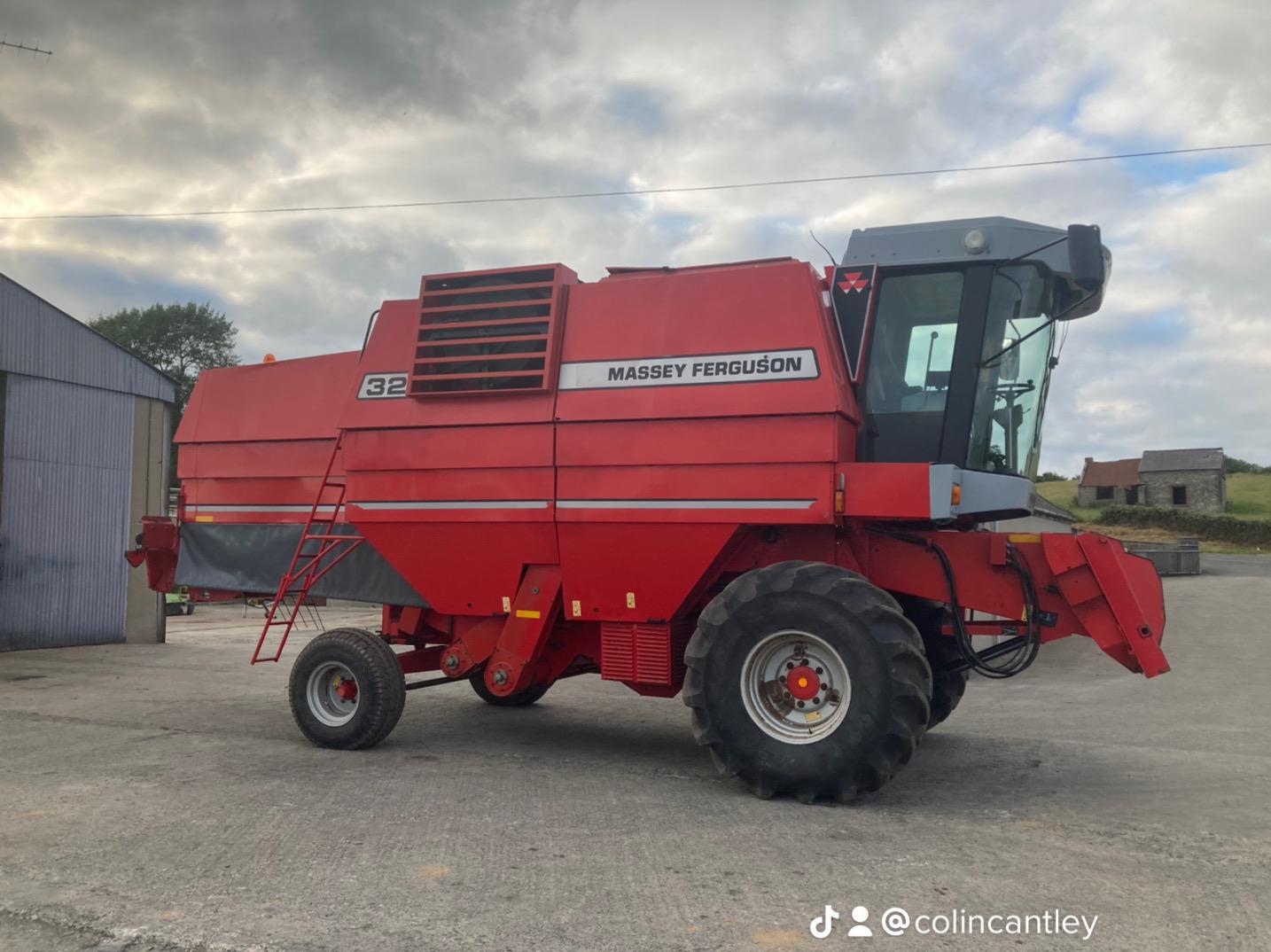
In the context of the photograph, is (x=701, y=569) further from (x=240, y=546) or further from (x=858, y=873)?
(x=240, y=546)

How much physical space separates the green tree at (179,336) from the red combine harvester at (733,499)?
47.1 metres

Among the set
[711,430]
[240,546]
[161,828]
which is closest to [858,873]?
[711,430]

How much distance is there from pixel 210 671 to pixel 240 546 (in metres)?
4.63

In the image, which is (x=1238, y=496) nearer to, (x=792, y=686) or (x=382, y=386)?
(x=792, y=686)

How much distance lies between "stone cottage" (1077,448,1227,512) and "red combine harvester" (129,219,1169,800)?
5677cm

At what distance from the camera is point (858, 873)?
450 centimetres

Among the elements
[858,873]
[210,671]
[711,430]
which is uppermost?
[711,430]

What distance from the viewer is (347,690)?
748 cm

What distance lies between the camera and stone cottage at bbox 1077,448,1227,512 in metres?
57.1

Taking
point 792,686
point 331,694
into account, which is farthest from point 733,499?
point 331,694

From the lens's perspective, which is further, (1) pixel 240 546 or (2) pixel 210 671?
(2) pixel 210 671

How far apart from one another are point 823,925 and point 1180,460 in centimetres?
6474

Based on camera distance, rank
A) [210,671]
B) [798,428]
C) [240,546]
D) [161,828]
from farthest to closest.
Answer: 1. [210,671]
2. [240,546]
3. [798,428]
4. [161,828]

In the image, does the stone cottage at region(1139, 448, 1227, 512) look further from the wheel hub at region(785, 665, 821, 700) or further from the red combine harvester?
the wheel hub at region(785, 665, 821, 700)
